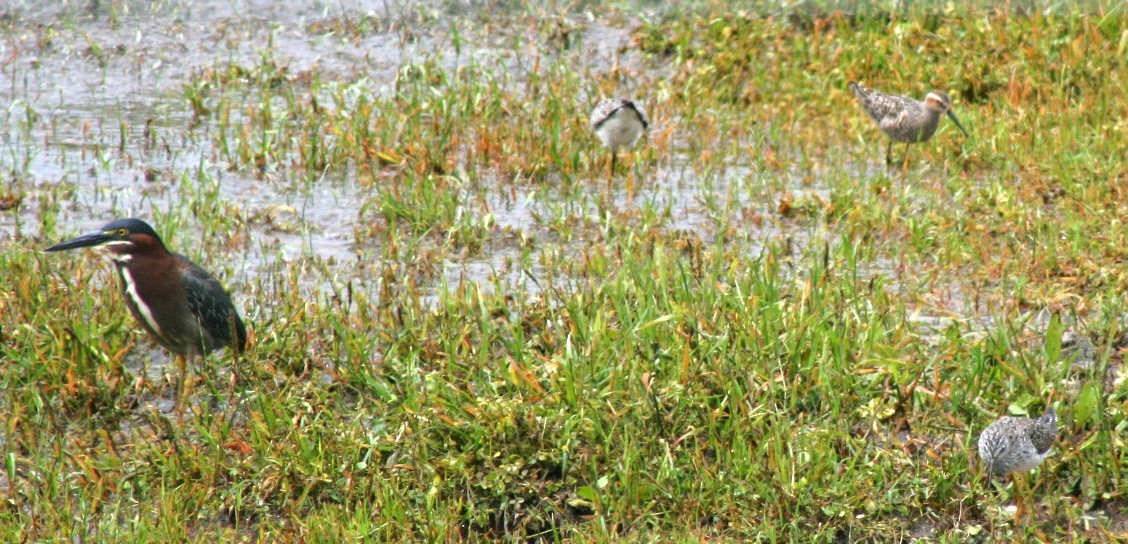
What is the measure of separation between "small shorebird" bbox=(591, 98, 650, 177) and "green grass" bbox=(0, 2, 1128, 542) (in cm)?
27

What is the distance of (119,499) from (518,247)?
10.9 ft

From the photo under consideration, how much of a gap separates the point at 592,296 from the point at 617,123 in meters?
2.54

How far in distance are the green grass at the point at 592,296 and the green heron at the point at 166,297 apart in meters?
0.22

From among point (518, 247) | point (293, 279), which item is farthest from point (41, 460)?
point (518, 247)

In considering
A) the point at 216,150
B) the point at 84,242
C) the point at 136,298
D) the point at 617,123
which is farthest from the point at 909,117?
the point at 84,242

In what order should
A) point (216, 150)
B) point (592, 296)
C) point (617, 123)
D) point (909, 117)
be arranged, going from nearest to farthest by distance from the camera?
point (592, 296) → point (617, 123) → point (909, 117) → point (216, 150)

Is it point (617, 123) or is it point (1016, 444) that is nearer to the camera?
point (1016, 444)

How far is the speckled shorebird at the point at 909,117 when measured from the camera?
923 cm

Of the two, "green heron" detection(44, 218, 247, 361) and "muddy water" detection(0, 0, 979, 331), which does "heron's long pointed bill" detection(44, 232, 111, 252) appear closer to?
"green heron" detection(44, 218, 247, 361)

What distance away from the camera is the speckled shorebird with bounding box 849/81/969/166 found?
9.23 meters

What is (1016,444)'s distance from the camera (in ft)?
17.2

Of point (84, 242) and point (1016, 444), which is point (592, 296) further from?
point (84, 242)

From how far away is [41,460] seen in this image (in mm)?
5754

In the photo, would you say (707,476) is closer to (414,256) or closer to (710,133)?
(414,256)
